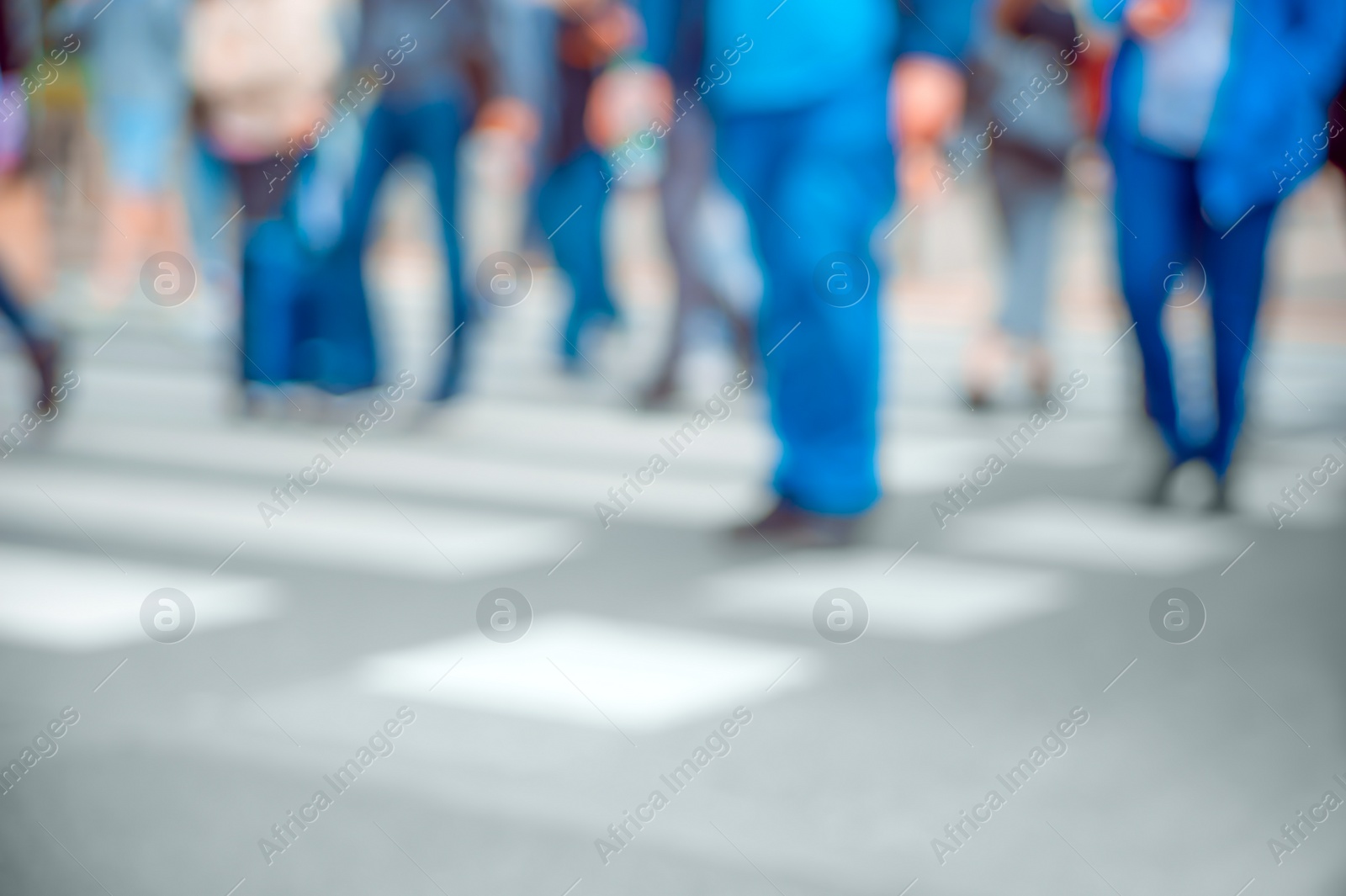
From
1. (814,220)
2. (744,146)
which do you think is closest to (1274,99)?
(814,220)

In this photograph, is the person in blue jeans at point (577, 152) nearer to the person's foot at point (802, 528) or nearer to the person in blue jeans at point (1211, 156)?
the person in blue jeans at point (1211, 156)

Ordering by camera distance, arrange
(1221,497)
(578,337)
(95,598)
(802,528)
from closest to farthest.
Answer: (95,598) < (802,528) < (1221,497) < (578,337)

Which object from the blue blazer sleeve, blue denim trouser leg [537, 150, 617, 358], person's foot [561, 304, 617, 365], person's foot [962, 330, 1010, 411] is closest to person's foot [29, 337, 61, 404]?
blue denim trouser leg [537, 150, 617, 358]

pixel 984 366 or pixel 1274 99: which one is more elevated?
pixel 1274 99

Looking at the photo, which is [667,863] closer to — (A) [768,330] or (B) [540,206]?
(A) [768,330]

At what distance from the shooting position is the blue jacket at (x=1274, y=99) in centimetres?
422

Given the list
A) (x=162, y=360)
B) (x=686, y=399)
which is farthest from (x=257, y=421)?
(x=162, y=360)

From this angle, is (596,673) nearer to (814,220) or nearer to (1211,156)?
(814,220)

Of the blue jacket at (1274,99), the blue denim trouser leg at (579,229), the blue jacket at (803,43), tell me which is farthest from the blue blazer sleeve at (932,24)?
the blue denim trouser leg at (579,229)

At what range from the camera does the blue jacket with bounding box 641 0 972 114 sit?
4367 millimetres

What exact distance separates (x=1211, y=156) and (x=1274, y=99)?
282mm

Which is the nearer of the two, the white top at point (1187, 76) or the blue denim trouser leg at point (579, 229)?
the white top at point (1187, 76)

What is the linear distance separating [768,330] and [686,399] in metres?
2.90

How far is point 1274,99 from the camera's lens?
4.31 metres
